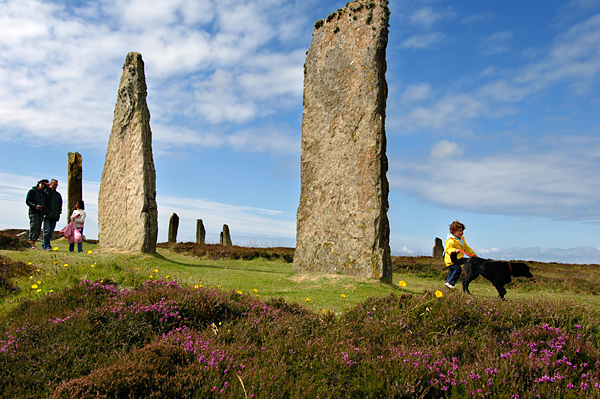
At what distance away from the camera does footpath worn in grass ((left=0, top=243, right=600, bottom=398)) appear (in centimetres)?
326

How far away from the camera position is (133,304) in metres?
4.68

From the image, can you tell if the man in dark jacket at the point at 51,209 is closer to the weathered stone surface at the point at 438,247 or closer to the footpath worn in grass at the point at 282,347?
the footpath worn in grass at the point at 282,347

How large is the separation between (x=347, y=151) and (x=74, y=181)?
17700 mm

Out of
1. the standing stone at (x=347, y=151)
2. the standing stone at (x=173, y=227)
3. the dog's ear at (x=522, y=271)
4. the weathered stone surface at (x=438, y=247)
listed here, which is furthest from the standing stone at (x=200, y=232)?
the dog's ear at (x=522, y=271)

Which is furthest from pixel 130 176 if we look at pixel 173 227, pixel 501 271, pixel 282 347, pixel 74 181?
pixel 173 227

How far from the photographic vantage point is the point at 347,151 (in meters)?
9.67

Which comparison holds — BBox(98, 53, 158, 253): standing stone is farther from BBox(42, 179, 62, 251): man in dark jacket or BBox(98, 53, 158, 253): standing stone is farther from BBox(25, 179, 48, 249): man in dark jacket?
BBox(25, 179, 48, 249): man in dark jacket

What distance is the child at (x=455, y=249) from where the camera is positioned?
845cm

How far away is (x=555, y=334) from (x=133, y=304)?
4775 mm

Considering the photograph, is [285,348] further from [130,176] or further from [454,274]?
[130,176]

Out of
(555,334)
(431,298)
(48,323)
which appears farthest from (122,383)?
(555,334)

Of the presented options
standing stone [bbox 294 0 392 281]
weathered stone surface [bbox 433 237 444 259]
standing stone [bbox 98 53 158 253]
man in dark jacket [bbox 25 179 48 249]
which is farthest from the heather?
weathered stone surface [bbox 433 237 444 259]

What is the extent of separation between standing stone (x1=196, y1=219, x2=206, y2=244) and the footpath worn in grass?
967 inches

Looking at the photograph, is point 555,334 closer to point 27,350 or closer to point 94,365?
point 94,365
